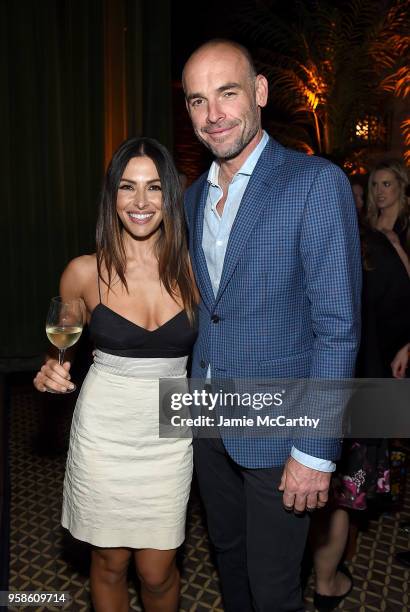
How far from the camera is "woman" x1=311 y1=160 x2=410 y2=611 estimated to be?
231cm

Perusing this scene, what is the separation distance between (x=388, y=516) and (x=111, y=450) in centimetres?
182

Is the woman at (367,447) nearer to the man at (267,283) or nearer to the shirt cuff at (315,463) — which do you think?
the man at (267,283)

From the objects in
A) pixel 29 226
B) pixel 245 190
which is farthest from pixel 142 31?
pixel 245 190

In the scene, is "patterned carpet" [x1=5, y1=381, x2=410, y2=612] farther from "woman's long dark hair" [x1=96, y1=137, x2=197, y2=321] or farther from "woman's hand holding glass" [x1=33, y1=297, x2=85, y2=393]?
"woman's long dark hair" [x1=96, y1=137, x2=197, y2=321]

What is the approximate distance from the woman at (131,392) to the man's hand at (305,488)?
1.30 ft

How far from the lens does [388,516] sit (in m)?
3.08

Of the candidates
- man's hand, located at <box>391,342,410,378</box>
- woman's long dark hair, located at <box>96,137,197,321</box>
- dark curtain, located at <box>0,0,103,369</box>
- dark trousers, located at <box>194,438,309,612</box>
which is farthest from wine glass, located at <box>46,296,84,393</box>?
dark curtain, located at <box>0,0,103,369</box>

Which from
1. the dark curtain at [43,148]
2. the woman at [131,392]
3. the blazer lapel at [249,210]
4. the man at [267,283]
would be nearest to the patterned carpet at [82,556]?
the woman at [131,392]

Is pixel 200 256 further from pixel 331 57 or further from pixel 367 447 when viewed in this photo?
pixel 331 57

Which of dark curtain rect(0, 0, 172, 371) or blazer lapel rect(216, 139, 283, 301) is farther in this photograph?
dark curtain rect(0, 0, 172, 371)

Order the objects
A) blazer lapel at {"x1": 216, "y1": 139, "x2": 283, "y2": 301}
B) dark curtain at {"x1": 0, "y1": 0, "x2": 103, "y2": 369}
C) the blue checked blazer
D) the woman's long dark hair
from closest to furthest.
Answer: the blue checked blazer
blazer lapel at {"x1": 216, "y1": 139, "x2": 283, "y2": 301}
the woman's long dark hair
dark curtain at {"x1": 0, "y1": 0, "x2": 103, "y2": 369}

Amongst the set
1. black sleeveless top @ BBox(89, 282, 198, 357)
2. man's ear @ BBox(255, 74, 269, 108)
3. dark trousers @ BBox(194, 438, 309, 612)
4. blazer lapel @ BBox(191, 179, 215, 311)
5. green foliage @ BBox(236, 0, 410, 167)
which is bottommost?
dark trousers @ BBox(194, 438, 309, 612)

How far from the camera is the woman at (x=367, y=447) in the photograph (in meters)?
2.31

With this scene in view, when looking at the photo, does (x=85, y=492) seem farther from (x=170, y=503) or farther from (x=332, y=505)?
(x=332, y=505)
